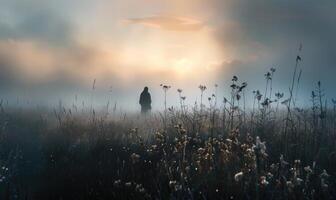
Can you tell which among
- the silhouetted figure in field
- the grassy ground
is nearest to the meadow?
the grassy ground

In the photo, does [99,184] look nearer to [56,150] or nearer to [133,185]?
[133,185]

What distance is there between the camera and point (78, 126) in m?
12.2

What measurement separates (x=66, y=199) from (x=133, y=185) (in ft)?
2.79

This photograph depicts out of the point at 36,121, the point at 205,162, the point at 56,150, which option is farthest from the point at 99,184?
the point at 36,121

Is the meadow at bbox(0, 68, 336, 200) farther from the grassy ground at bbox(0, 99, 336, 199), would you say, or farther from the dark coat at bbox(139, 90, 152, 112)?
the dark coat at bbox(139, 90, 152, 112)

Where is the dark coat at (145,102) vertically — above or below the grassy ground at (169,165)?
above

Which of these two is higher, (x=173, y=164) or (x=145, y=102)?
(x=145, y=102)

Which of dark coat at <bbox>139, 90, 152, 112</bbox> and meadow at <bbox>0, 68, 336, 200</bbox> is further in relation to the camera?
dark coat at <bbox>139, 90, 152, 112</bbox>

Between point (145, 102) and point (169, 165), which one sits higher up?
point (145, 102)

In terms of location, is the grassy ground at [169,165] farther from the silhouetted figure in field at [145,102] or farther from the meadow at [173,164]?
the silhouetted figure in field at [145,102]

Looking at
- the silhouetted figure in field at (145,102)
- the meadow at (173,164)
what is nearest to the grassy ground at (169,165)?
the meadow at (173,164)

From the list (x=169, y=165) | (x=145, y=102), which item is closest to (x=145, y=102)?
(x=145, y=102)

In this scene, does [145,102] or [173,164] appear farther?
[145,102]

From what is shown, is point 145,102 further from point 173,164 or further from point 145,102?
point 173,164
